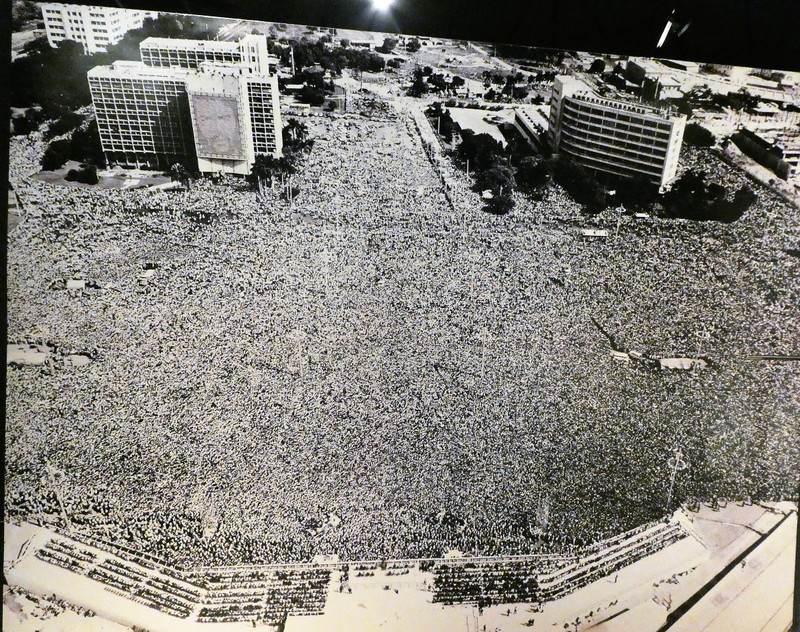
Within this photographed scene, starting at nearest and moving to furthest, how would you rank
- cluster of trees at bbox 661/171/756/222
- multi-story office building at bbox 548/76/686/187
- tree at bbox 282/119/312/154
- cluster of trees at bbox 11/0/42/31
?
cluster of trees at bbox 11/0/42/31
tree at bbox 282/119/312/154
multi-story office building at bbox 548/76/686/187
cluster of trees at bbox 661/171/756/222

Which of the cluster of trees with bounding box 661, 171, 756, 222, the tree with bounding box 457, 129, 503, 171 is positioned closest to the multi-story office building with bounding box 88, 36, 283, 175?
the tree with bounding box 457, 129, 503, 171

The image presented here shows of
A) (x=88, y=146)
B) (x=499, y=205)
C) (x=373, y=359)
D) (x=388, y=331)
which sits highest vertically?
(x=88, y=146)

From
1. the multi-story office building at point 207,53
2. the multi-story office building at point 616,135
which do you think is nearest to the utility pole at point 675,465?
the multi-story office building at point 616,135

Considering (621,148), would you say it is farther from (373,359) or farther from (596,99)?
(373,359)

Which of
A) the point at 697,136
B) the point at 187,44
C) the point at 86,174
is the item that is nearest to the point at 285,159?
the point at 187,44

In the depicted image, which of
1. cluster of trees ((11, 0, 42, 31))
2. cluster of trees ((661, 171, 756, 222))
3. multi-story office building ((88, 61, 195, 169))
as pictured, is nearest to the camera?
cluster of trees ((11, 0, 42, 31))

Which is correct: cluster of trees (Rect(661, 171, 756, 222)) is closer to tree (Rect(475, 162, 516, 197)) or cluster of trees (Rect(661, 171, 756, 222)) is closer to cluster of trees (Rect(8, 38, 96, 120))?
tree (Rect(475, 162, 516, 197))

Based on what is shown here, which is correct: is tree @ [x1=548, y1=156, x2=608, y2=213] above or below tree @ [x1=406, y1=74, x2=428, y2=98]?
below

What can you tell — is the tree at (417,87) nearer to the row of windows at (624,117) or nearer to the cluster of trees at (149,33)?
the row of windows at (624,117)
